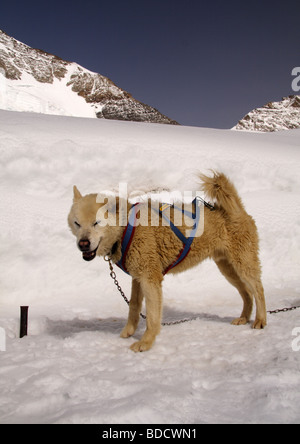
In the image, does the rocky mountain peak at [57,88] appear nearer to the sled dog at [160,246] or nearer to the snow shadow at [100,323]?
the snow shadow at [100,323]

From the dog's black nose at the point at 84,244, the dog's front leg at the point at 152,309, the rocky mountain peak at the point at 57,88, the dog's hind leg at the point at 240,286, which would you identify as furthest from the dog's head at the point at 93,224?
the rocky mountain peak at the point at 57,88

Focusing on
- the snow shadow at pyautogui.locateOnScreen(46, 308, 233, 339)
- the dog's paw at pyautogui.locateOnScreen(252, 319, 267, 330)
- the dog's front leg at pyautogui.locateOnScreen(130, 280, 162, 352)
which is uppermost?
the dog's front leg at pyautogui.locateOnScreen(130, 280, 162, 352)

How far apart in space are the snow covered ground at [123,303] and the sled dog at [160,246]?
329mm

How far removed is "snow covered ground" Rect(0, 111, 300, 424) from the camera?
187 centimetres

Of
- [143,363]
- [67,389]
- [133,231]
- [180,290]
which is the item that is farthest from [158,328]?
[180,290]

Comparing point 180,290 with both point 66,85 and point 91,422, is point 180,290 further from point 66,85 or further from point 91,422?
point 66,85

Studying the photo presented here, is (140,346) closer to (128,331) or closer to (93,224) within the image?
(128,331)

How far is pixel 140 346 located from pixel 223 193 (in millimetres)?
1876

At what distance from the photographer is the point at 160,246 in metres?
3.28

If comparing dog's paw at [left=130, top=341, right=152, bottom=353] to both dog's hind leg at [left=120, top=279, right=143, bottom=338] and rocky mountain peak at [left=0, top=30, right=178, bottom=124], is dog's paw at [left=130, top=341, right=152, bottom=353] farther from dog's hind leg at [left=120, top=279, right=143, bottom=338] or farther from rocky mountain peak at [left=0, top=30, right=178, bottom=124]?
rocky mountain peak at [left=0, top=30, right=178, bottom=124]

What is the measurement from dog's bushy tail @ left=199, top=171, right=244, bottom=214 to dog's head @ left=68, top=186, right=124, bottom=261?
3.85 feet

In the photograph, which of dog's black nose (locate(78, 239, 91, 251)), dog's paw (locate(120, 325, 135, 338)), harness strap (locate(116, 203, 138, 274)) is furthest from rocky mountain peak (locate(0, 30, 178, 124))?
dog's black nose (locate(78, 239, 91, 251))

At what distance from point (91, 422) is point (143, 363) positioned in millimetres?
1012

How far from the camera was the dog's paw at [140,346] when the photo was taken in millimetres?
2917
